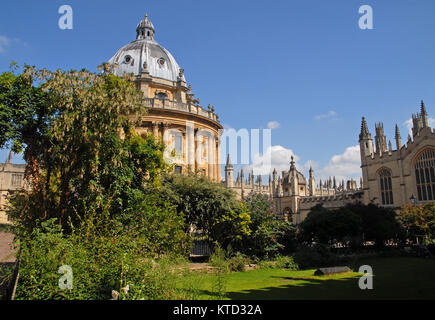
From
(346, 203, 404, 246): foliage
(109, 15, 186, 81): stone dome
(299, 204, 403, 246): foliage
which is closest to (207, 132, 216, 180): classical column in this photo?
(109, 15, 186, 81): stone dome

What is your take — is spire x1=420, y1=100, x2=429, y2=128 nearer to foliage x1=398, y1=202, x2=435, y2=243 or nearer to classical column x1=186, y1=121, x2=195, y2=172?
foliage x1=398, y1=202, x2=435, y2=243

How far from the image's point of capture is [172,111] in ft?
131

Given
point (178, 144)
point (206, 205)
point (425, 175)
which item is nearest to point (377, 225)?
point (206, 205)

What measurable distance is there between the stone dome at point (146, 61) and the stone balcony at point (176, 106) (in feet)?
19.7

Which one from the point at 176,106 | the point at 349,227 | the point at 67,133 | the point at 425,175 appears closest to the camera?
the point at 67,133

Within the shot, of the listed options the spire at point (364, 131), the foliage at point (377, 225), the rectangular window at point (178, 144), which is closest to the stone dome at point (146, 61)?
the rectangular window at point (178, 144)

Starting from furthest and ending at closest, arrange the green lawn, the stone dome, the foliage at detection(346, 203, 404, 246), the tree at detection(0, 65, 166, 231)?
the stone dome → the foliage at detection(346, 203, 404, 246) → the tree at detection(0, 65, 166, 231) → the green lawn

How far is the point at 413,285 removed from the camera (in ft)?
39.6

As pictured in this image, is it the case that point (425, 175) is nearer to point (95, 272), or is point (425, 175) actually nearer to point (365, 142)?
point (365, 142)

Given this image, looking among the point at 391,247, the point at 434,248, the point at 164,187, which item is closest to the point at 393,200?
the point at 391,247

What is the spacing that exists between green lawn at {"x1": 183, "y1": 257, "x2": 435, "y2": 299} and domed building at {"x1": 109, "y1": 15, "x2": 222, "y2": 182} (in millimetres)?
23213

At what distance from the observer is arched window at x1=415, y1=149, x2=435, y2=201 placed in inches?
1663

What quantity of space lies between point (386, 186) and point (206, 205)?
33.7m
